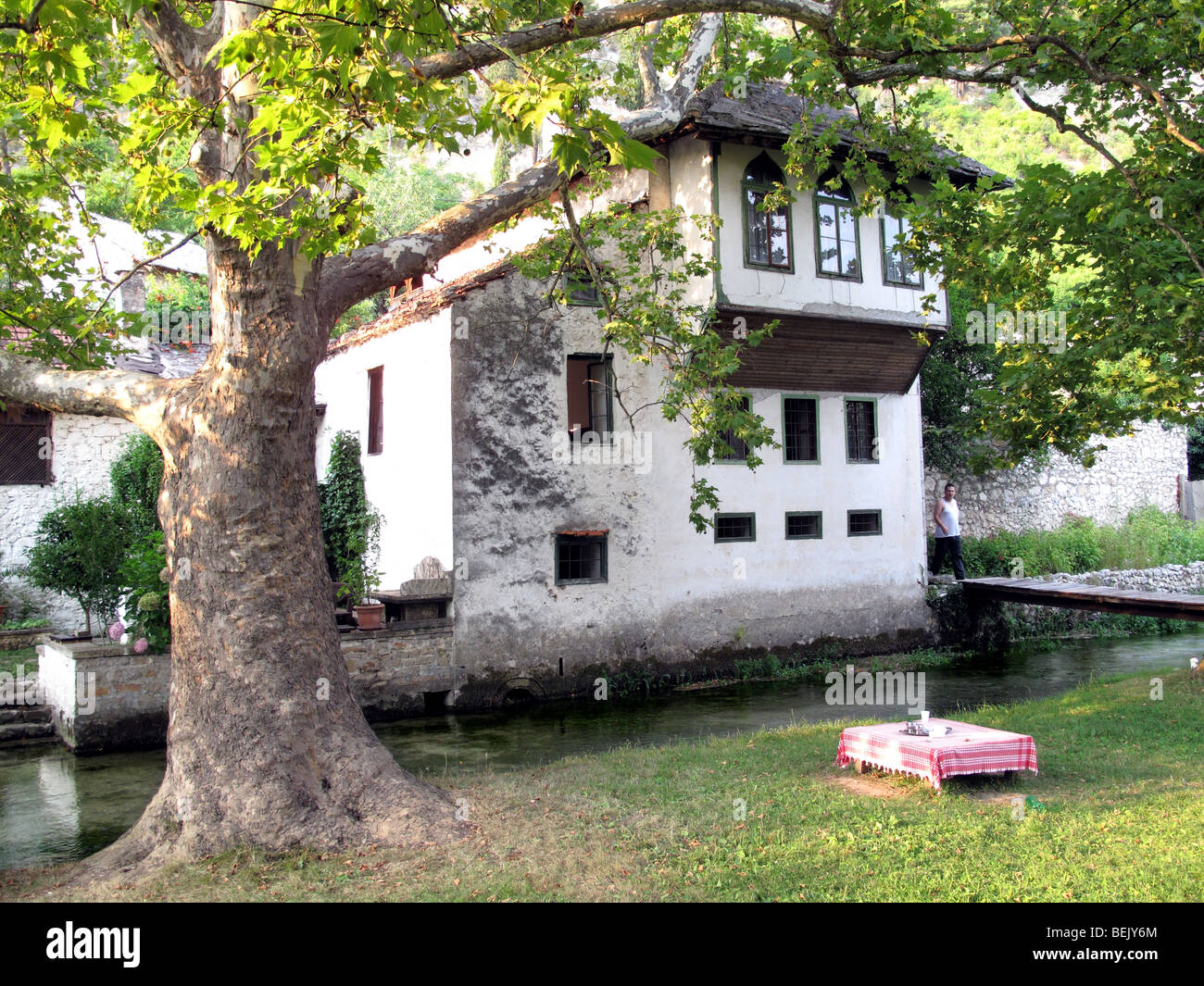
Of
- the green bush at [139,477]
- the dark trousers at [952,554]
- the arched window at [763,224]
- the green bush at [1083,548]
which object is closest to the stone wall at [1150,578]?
the green bush at [1083,548]

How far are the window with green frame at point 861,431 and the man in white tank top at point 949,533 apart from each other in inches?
95.8

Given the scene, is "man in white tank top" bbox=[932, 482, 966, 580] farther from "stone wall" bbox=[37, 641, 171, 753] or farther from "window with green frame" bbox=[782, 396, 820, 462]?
"stone wall" bbox=[37, 641, 171, 753]

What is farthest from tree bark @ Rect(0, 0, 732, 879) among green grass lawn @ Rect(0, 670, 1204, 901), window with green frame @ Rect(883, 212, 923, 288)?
window with green frame @ Rect(883, 212, 923, 288)

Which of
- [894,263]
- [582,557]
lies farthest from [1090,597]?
[582,557]

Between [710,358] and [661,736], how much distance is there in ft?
17.2

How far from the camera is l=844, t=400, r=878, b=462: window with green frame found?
19172 millimetres

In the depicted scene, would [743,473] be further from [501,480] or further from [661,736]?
[661,736]

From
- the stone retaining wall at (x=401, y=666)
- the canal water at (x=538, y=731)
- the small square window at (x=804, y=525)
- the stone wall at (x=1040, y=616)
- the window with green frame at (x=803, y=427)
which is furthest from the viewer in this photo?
the stone wall at (x=1040, y=616)

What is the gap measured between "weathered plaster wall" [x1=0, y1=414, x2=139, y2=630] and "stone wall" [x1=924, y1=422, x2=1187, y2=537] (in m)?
18.1

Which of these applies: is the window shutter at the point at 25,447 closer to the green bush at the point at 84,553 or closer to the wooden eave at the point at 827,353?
the green bush at the point at 84,553

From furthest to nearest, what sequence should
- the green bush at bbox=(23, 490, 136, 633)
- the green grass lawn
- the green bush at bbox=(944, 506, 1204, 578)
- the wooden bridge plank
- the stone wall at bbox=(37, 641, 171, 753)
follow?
the green bush at bbox=(944, 506, 1204, 578), the wooden bridge plank, the green bush at bbox=(23, 490, 136, 633), the stone wall at bbox=(37, 641, 171, 753), the green grass lawn

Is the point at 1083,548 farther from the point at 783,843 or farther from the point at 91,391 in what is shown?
the point at 91,391

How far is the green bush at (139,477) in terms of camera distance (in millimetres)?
17484

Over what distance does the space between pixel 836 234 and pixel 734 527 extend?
558 cm
